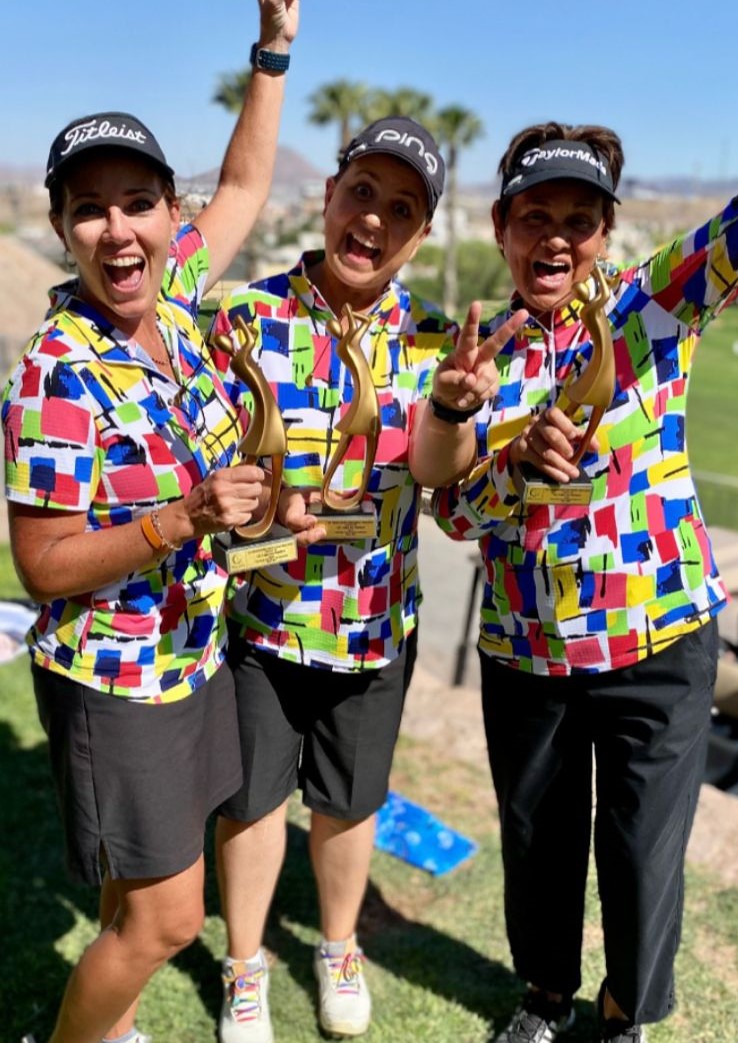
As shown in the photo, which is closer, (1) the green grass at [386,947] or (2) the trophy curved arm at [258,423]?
(2) the trophy curved arm at [258,423]

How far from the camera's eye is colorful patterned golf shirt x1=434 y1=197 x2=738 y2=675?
2.17 meters

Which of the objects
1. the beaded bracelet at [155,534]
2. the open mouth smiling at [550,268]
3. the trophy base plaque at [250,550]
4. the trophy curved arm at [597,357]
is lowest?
the trophy base plaque at [250,550]

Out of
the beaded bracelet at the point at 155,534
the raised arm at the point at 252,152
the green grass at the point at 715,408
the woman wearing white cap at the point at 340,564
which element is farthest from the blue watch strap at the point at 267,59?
the green grass at the point at 715,408

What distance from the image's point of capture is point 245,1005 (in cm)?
280

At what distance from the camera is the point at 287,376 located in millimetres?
2322

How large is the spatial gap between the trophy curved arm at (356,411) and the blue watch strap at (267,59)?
0.91 meters

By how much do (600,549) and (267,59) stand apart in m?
1.61

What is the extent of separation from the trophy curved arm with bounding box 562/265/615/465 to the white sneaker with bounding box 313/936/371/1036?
1.81 m

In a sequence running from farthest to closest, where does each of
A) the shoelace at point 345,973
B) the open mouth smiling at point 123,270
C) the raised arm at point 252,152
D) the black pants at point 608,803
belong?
the shoelace at point 345,973
the raised arm at point 252,152
the black pants at point 608,803
the open mouth smiling at point 123,270

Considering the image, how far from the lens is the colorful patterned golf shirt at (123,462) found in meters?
1.87

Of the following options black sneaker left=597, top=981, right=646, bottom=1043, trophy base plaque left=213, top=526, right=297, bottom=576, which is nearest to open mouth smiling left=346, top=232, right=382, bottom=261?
trophy base plaque left=213, top=526, right=297, bottom=576

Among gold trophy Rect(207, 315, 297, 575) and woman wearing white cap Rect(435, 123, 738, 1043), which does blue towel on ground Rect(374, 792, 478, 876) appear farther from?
gold trophy Rect(207, 315, 297, 575)

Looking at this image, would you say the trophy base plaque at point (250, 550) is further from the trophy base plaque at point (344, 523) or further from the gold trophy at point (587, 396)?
the gold trophy at point (587, 396)

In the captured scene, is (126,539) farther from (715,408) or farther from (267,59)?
(715,408)
